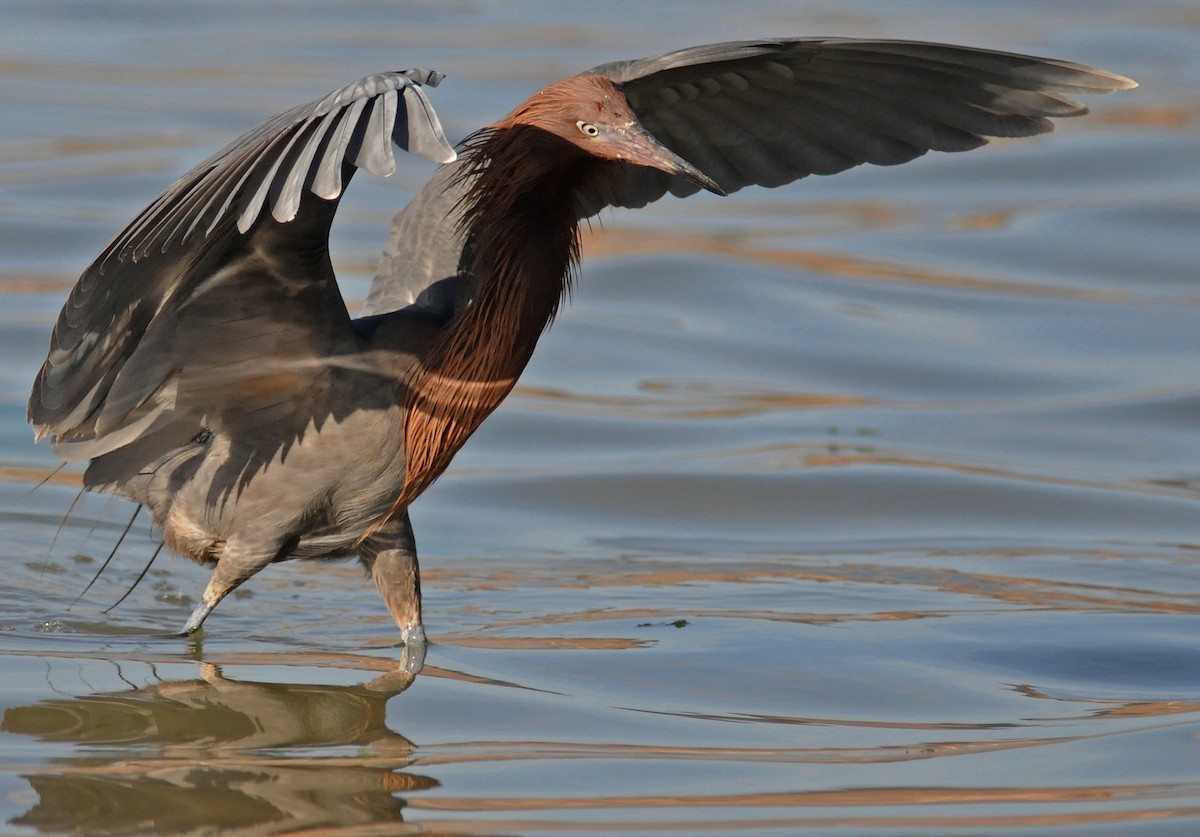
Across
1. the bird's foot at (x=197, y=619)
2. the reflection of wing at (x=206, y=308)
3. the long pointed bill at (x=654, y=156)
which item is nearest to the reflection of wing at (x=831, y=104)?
the long pointed bill at (x=654, y=156)

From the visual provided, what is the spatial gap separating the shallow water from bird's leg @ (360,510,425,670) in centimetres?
12

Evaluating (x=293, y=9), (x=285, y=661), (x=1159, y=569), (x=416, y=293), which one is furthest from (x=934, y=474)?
(x=293, y=9)

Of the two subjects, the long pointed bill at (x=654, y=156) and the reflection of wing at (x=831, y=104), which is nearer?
the long pointed bill at (x=654, y=156)

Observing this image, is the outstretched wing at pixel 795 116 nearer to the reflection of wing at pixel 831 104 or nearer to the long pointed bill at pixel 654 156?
the reflection of wing at pixel 831 104

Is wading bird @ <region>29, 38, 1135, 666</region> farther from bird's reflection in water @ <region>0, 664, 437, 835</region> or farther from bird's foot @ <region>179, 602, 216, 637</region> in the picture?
bird's reflection in water @ <region>0, 664, 437, 835</region>

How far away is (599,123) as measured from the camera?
5461 mm

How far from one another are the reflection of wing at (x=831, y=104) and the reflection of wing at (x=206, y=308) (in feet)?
3.53

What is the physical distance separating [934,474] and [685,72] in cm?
325

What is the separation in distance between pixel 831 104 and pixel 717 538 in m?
2.27

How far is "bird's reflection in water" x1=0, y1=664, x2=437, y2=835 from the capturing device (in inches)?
175

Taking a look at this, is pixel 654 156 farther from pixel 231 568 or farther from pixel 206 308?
pixel 231 568

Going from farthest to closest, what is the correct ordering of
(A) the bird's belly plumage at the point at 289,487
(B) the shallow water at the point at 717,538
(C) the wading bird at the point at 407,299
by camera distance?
(A) the bird's belly plumage at the point at 289,487
(C) the wading bird at the point at 407,299
(B) the shallow water at the point at 717,538

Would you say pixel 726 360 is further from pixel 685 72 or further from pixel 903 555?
pixel 685 72

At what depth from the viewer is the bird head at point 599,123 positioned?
5.39m
